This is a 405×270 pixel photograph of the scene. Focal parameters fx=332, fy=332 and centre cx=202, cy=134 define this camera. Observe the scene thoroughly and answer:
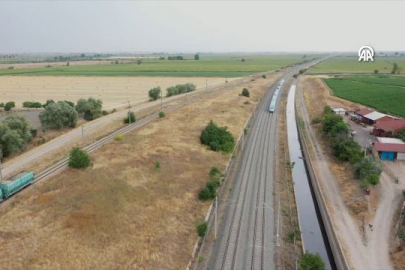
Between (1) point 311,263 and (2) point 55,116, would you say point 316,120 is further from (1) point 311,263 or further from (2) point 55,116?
(2) point 55,116

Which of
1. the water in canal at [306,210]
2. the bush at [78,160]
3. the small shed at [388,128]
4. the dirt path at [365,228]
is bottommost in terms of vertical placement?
the water in canal at [306,210]

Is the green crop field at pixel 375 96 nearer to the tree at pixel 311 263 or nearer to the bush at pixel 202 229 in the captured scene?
the tree at pixel 311 263

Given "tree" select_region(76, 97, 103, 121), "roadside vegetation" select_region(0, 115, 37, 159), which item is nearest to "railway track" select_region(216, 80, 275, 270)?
"roadside vegetation" select_region(0, 115, 37, 159)

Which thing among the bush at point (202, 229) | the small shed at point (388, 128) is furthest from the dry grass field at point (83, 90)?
the bush at point (202, 229)

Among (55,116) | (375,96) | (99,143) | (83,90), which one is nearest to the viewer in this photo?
(99,143)

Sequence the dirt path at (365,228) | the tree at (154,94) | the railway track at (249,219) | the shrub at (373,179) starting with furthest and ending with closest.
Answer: the tree at (154,94) → the shrub at (373,179) → the railway track at (249,219) → the dirt path at (365,228)

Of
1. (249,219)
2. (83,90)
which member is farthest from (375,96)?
(83,90)
